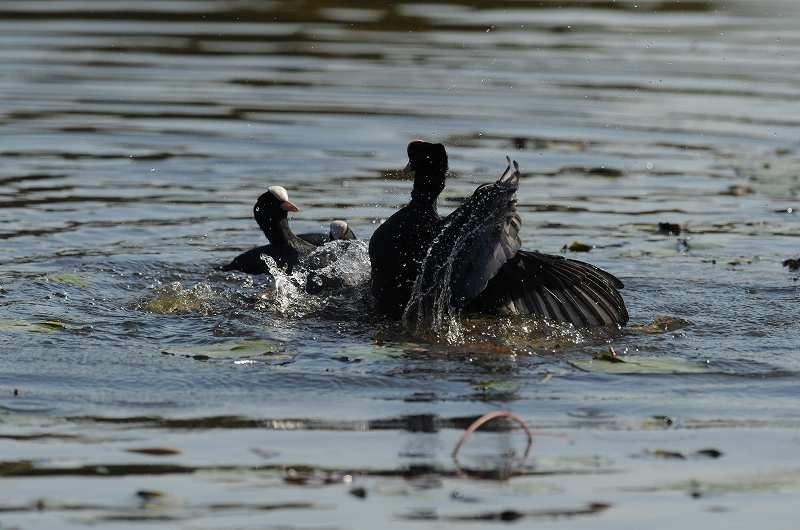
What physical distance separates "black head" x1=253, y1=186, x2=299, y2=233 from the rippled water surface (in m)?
0.37

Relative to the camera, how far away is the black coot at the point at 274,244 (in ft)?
30.2

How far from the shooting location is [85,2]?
22.0 metres

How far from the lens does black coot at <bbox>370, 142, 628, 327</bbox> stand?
729 centimetres

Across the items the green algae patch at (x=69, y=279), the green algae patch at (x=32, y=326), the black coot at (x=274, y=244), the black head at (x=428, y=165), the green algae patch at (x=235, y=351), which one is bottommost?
the green algae patch at (x=235, y=351)

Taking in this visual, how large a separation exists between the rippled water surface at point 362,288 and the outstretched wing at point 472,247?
30 cm

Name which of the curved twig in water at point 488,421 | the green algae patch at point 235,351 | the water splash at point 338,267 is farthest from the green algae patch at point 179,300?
→ the curved twig in water at point 488,421

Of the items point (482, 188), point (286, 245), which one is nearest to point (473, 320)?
point (482, 188)

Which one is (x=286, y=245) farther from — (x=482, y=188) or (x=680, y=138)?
(x=680, y=138)

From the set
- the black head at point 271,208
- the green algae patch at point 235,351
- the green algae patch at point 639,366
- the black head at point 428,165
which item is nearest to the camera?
the green algae patch at point 639,366

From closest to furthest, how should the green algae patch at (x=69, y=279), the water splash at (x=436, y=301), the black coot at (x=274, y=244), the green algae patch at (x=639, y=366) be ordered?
the green algae patch at (x=639, y=366) < the water splash at (x=436, y=301) < the green algae patch at (x=69, y=279) < the black coot at (x=274, y=244)

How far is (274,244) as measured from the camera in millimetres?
9359

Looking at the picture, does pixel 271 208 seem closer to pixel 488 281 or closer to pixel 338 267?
pixel 338 267

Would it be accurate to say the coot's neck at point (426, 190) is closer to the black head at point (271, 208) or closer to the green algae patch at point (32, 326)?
the black head at point (271, 208)

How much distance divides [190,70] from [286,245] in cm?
830
